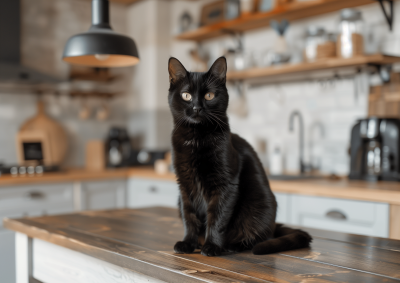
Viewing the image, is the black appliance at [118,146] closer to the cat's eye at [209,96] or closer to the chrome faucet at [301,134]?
the chrome faucet at [301,134]

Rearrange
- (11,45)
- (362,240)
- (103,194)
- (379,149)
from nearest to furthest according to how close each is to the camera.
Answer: (362,240)
(379,149)
(11,45)
(103,194)

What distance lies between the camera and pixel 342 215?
1.98m

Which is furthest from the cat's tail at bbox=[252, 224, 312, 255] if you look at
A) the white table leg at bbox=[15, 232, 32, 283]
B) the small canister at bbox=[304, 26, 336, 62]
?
the small canister at bbox=[304, 26, 336, 62]

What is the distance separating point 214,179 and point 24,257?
2.39ft

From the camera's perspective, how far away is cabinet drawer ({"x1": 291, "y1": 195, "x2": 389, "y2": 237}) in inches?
73.1

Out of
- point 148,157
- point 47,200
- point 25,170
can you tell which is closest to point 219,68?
point 47,200

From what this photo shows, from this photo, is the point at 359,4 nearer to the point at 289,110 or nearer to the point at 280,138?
the point at 289,110

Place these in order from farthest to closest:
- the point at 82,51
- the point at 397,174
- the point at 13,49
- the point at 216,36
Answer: the point at 216,36, the point at 13,49, the point at 397,174, the point at 82,51

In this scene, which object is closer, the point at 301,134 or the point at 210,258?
the point at 210,258

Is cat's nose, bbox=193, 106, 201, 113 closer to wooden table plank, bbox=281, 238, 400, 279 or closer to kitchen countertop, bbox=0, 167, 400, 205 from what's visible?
wooden table plank, bbox=281, 238, 400, 279

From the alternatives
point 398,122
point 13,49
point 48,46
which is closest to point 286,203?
point 398,122

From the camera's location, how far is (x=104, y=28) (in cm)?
140

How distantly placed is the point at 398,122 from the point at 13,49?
261cm

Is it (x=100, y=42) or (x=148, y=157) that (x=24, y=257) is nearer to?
(x=100, y=42)
